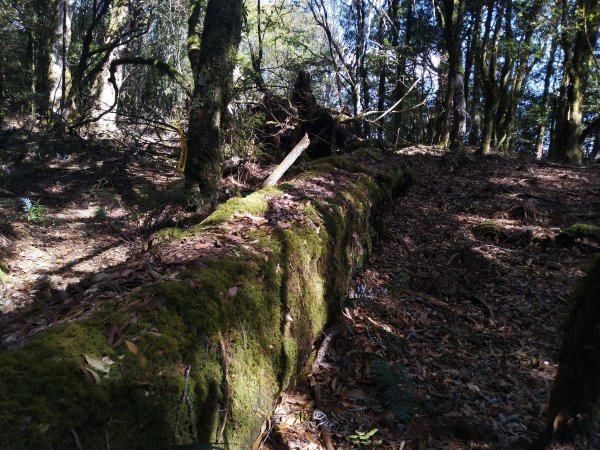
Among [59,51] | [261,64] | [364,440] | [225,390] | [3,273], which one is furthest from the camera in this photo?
[261,64]

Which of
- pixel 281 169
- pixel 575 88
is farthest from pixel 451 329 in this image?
pixel 575 88

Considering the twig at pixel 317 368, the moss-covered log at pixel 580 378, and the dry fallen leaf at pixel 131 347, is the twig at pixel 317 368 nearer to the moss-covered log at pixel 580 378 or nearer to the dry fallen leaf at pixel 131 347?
the moss-covered log at pixel 580 378

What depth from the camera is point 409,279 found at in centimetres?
580

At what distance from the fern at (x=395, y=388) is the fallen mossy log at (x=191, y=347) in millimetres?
673

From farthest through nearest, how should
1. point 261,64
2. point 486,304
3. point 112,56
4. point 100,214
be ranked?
point 261,64
point 112,56
point 100,214
point 486,304

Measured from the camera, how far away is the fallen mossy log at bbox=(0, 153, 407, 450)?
161 cm

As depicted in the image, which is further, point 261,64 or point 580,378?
point 261,64

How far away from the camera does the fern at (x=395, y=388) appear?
10.5 feet

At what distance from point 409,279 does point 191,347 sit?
4266 mm

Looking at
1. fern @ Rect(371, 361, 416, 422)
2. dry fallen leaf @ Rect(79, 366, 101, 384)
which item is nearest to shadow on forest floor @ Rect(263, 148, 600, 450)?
fern @ Rect(371, 361, 416, 422)

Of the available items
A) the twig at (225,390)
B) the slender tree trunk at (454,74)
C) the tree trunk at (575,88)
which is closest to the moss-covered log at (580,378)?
the twig at (225,390)

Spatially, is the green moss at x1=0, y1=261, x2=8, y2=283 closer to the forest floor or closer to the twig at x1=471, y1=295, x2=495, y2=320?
the forest floor

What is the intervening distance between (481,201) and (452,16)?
7.27 m

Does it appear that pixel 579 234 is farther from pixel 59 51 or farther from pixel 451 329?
pixel 59 51
